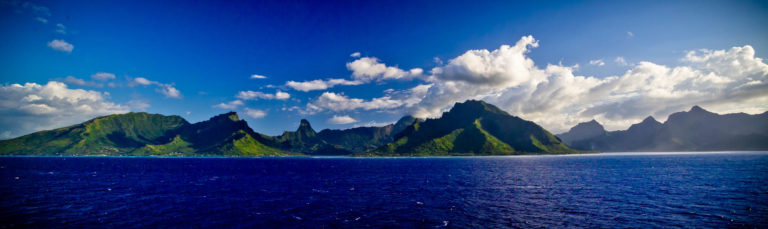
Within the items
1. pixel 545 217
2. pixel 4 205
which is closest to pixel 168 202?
pixel 4 205

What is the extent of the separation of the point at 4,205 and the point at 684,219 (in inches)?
4979

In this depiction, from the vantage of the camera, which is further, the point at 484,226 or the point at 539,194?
the point at 539,194

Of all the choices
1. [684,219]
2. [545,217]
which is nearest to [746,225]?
[684,219]

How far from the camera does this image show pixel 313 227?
45.3 meters

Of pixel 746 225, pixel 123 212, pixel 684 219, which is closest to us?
pixel 746 225

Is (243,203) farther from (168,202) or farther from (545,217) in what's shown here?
(545,217)

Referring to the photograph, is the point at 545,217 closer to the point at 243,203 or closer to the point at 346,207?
the point at 346,207

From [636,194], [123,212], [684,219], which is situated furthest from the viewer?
[636,194]

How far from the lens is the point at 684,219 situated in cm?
4819

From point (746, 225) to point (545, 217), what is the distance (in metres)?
27.1

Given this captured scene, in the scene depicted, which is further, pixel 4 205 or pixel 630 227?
pixel 4 205

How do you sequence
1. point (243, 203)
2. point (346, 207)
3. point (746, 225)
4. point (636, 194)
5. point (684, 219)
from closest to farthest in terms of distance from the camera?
point (746, 225) → point (684, 219) → point (346, 207) → point (243, 203) → point (636, 194)

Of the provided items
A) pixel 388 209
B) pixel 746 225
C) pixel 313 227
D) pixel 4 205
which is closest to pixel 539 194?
pixel 746 225

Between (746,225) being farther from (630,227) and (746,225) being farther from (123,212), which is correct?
(123,212)
